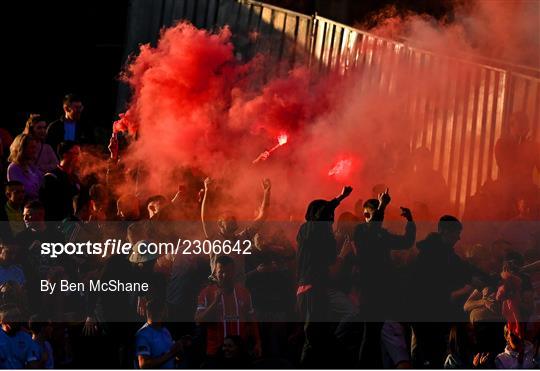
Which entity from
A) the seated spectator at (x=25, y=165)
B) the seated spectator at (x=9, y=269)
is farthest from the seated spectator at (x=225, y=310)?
the seated spectator at (x=25, y=165)

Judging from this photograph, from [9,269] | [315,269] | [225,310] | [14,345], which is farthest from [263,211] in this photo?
[14,345]

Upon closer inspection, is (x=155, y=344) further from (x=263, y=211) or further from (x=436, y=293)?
(x=436, y=293)

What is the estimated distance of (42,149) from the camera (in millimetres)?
12242

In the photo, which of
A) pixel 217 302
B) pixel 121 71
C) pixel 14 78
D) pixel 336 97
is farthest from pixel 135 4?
pixel 217 302

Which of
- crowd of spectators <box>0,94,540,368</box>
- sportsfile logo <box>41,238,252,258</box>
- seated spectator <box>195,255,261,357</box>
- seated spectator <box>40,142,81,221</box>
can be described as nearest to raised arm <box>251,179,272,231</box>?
crowd of spectators <box>0,94,540,368</box>

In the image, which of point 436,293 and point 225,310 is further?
point 436,293

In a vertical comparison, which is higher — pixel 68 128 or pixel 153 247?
pixel 68 128

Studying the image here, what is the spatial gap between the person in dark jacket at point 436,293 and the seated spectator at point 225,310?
122 cm

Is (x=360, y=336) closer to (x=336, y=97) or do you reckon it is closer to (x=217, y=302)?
(x=217, y=302)

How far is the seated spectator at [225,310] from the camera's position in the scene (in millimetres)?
10039

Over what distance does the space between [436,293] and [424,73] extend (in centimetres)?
345

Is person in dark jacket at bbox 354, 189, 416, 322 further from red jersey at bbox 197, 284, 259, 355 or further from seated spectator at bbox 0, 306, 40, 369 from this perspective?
seated spectator at bbox 0, 306, 40, 369

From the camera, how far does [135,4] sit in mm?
16031

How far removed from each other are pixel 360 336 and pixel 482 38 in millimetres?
6376
